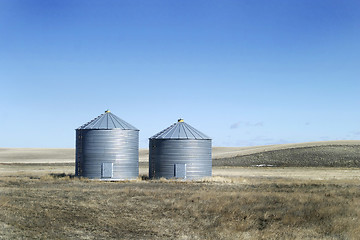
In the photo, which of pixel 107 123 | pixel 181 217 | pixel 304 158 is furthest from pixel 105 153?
pixel 304 158

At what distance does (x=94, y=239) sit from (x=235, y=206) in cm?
793

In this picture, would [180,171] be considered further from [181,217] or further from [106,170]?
[181,217]

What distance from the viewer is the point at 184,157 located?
125 feet

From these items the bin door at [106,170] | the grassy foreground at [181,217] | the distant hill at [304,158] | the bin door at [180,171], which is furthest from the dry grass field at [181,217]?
the distant hill at [304,158]

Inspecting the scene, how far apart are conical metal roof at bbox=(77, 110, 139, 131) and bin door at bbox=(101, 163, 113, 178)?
322 cm

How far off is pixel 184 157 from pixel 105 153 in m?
6.67

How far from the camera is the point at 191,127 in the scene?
40.8 meters

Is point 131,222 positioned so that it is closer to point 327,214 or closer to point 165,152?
point 327,214

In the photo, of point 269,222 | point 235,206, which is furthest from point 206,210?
point 269,222

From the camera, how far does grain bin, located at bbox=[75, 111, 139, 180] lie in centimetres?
3819

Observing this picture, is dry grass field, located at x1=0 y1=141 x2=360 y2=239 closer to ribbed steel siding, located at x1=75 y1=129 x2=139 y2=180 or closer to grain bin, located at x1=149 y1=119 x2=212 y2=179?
grain bin, located at x1=149 y1=119 x2=212 y2=179

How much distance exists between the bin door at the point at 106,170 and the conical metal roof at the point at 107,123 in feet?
10.6

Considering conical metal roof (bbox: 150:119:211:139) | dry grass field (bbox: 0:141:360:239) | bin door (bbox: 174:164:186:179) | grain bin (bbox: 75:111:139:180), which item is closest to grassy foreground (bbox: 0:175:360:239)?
dry grass field (bbox: 0:141:360:239)

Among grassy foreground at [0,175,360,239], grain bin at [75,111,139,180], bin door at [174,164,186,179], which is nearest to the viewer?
grassy foreground at [0,175,360,239]
